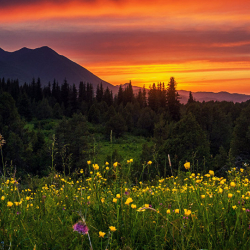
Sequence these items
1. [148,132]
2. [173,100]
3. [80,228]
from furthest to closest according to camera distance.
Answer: [173,100] → [148,132] → [80,228]

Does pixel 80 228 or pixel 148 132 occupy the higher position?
pixel 80 228

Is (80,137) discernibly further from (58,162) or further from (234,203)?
(234,203)

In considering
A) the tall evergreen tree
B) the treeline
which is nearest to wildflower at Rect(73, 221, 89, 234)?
the treeline

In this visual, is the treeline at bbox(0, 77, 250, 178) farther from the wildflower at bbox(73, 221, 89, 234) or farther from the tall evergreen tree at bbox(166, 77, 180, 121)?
the wildflower at bbox(73, 221, 89, 234)

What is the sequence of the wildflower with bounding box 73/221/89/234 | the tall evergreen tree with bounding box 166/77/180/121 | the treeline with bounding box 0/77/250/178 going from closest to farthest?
the wildflower with bounding box 73/221/89/234 → the treeline with bounding box 0/77/250/178 → the tall evergreen tree with bounding box 166/77/180/121

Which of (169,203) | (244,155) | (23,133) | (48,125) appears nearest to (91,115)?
(48,125)

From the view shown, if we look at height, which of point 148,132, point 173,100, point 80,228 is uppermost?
point 173,100

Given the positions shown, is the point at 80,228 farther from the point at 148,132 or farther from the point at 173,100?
the point at 173,100

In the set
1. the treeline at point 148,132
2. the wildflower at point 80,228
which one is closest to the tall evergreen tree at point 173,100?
the treeline at point 148,132

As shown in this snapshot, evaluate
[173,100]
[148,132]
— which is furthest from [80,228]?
[173,100]

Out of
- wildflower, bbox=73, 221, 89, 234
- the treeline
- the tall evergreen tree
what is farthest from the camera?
the tall evergreen tree

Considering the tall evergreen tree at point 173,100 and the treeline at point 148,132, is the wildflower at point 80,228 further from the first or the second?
the tall evergreen tree at point 173,100

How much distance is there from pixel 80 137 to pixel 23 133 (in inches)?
331

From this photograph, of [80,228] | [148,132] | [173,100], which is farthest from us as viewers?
[173,100]
